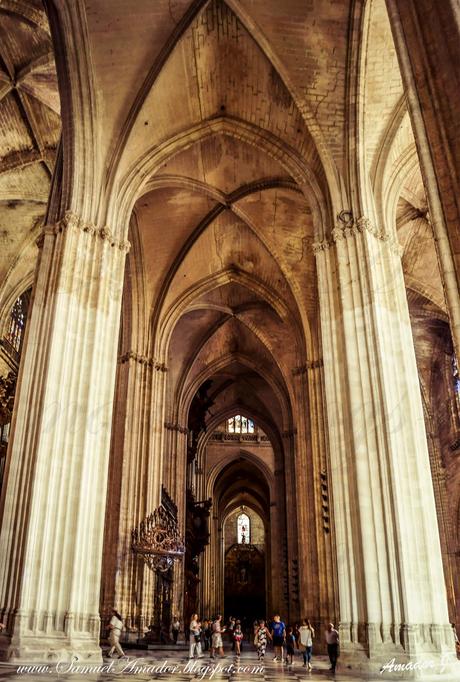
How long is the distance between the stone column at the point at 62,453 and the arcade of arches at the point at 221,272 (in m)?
0.04

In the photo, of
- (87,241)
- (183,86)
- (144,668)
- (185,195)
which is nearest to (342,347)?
(87,241)

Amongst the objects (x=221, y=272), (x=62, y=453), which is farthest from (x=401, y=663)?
(x=221, y=272)

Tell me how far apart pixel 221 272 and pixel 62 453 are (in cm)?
1184

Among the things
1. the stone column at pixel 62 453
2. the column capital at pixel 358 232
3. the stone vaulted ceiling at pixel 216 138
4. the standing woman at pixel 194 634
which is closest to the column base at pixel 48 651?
the stone column at pixel 62 453

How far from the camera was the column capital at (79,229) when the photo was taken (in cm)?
1169

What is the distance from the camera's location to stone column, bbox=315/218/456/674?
8.86m

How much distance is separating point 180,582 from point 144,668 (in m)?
10.9

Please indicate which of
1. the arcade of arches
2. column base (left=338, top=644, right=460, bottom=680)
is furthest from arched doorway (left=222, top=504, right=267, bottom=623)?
column base (left=338, top=644, right=460, bottom=680)

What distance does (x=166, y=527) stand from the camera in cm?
1598

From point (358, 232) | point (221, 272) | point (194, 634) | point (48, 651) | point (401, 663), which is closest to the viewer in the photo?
point (401, 663)

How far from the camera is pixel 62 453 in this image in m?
9.98

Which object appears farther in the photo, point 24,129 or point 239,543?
point 239,543

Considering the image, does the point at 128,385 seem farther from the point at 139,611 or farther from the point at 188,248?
the point at 139,611

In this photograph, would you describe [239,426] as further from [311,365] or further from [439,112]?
[439,112]
